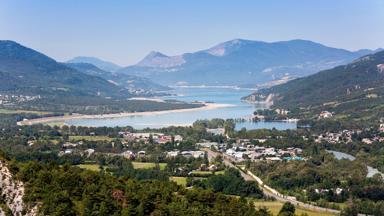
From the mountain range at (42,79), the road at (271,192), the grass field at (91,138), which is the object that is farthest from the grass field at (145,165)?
the mountain range at (42,79)

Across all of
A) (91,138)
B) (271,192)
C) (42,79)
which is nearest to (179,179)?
(271,192)

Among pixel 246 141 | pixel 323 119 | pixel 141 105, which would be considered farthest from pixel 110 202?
pixel 141 105

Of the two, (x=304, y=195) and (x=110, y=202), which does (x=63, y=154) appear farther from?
(x=110, y=202)

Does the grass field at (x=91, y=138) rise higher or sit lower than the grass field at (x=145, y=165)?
higher

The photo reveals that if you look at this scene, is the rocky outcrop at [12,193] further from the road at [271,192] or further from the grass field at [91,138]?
the grass field at [91,138]

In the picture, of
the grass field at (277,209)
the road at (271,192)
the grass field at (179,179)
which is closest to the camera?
the grass field at (277,209)

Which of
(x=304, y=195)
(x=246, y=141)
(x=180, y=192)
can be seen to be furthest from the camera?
(x=246, y=141)

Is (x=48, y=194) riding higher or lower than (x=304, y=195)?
higher

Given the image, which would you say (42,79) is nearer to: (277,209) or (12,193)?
(277,209)

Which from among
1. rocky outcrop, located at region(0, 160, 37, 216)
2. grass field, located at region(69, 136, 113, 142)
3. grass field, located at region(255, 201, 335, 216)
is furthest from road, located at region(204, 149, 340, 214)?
rocky outcrop, located at region(0, 160, 37, 216)
